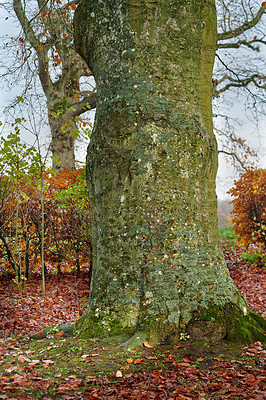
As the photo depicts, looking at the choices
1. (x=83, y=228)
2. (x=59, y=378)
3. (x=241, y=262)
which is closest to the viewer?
(x=59, y=378)

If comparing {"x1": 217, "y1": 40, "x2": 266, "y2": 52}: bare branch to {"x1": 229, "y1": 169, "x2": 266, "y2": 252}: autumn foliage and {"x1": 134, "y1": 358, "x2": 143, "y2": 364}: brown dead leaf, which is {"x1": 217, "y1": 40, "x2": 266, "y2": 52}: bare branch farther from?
{"x1": 134, "y1": 358, "x2": 143, "y2": 364}: brown dead leaf

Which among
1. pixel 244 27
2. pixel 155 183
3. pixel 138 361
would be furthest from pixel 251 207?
pixel 138 361

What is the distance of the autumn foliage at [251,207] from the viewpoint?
30.0 ft

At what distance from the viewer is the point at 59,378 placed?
7.91ft

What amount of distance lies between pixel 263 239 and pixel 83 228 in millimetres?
4985

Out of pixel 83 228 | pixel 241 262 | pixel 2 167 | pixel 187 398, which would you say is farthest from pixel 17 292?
pixel 241 262

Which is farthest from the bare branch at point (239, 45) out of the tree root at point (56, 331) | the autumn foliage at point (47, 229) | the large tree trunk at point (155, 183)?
the tree root at point (56, 331)

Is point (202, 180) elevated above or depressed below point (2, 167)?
below

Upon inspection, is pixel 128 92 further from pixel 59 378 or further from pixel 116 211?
pixel 59 378

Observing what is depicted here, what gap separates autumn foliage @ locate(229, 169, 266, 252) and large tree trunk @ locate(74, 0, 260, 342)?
20.3ft

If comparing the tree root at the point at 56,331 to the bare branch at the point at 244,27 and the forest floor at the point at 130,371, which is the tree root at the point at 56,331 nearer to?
the forest floor at the point at 130,371

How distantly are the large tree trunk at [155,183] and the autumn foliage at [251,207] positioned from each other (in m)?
6.18

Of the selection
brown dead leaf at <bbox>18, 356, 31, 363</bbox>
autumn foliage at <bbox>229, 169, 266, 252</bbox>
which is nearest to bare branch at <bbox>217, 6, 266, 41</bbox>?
autumn foliage at <bbox>229, 169, 266, 252</bbox>

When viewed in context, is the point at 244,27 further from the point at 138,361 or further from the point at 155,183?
the point at 138,361
